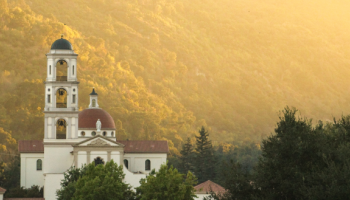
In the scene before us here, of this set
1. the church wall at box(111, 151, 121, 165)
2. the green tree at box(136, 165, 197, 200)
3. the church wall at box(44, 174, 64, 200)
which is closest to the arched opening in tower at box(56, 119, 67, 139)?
the church wall at box(44, 174, 64, 200)

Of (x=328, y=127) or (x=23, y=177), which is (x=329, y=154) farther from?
(x=23, y=177)

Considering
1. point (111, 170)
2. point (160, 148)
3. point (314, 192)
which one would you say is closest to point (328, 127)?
point (314, 192)

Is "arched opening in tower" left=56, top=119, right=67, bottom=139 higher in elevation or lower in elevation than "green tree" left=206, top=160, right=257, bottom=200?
higher

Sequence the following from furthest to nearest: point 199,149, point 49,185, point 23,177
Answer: point 199,149
point 23,177
point 49,185

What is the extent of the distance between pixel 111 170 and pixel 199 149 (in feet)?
158

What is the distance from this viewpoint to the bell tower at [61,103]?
82125mm

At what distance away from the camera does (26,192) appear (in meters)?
83.3

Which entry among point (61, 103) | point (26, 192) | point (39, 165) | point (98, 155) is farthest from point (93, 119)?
point (26, 192)

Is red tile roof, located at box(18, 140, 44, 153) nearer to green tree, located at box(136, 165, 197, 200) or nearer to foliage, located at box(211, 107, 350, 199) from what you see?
green tree, located at box(136, 165, 197, 200)

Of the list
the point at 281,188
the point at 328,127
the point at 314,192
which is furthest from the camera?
the point at 328,127

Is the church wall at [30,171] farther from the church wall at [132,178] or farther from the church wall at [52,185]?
the church wall at [132,178]

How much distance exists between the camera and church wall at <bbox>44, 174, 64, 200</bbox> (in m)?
78.2

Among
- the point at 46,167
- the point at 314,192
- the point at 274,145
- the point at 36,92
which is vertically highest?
the point at 36,92

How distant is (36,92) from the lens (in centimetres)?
19000
